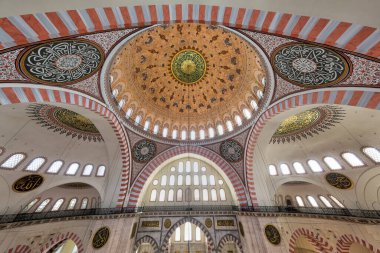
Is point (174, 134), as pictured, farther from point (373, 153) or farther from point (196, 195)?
point (373, 153)

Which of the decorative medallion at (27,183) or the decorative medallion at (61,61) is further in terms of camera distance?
the decorative medallion at (27,183)

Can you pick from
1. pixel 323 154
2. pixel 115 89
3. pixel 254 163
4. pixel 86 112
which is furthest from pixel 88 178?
pixel 323 154

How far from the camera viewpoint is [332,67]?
4305 millimetres

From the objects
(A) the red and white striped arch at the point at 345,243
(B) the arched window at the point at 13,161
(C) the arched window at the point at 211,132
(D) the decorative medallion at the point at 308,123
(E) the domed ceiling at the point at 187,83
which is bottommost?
(A) the red and white striped arch at the point at 345,243

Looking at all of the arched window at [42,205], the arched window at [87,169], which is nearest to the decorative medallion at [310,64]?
the arched window at [87,169]

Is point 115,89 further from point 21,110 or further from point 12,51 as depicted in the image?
point 12,51

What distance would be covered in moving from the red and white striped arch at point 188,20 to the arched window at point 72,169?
28.6ft

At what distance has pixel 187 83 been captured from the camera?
458 inches

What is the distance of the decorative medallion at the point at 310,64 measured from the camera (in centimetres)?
411

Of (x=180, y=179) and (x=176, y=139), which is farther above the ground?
(x=176, y=139)

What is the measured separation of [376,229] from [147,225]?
11574 mm

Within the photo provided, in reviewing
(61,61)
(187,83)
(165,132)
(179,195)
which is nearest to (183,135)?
(165,132)

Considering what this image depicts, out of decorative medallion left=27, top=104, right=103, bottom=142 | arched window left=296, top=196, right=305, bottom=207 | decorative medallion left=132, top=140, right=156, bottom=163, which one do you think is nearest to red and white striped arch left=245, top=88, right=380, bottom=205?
arched window left=296, top=196, right=305, bottom=207

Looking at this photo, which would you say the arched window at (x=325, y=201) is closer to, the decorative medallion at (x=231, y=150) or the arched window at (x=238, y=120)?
the decorative medallion at (x=231, y=150)
